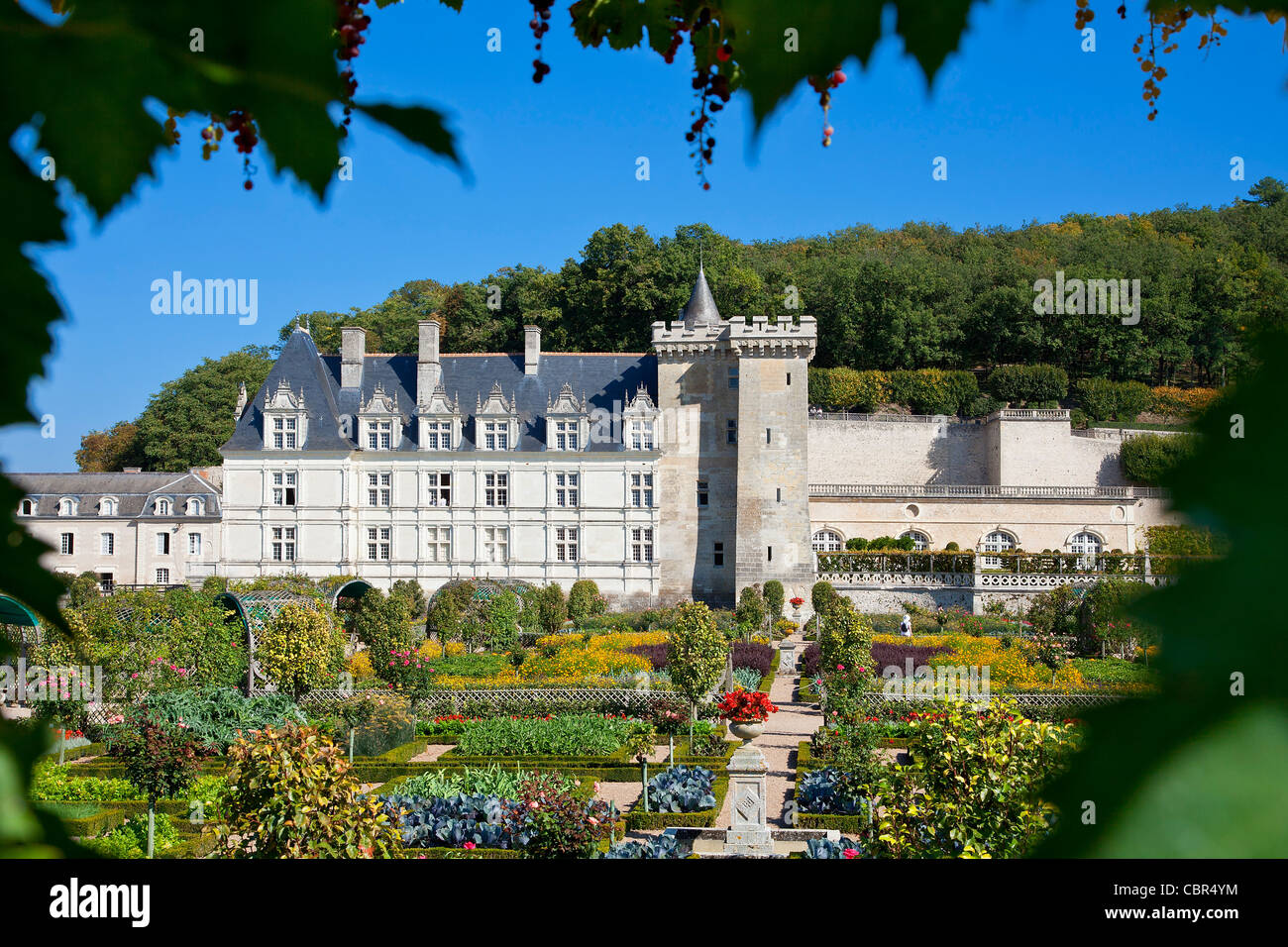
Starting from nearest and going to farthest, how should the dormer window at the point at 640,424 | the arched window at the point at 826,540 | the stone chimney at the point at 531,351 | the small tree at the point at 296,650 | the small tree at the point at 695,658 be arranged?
the small tree at the point at 695,658
the small tree at the point at 296,650
the dormer window at the point at 640,424
the stone chimney at the point at 531,351
the arched window at the point at 826,540

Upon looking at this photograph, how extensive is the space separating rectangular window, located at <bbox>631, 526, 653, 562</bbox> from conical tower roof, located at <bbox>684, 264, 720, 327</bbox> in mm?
7087

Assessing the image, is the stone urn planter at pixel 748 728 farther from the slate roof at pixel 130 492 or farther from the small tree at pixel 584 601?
the slate roof at pixel 130 492

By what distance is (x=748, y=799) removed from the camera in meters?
10.2

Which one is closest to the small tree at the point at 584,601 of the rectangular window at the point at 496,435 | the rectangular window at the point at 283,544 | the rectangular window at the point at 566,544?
the rectangular window at the point at 566,544

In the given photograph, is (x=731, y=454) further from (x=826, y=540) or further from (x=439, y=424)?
(x=439, y=424)

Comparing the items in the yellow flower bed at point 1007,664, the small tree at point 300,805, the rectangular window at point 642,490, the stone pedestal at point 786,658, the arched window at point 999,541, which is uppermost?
the rectangular window at point 642,490

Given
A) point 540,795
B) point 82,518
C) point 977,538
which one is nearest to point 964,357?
point 977,538

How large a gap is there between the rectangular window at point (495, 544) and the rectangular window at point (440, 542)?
1168 millimetres

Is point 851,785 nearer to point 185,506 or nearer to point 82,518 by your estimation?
point 185,506

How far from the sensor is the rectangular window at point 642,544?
31969 millimetres

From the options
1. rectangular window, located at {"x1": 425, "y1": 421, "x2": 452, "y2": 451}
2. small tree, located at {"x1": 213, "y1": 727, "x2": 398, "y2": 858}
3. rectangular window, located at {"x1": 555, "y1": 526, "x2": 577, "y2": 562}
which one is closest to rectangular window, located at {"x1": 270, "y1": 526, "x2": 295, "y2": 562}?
rectangular window, located at {"x1": 425, "y1": 421, "x2": 452, "y2": 451}

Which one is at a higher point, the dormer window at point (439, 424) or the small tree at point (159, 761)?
the dormer window at point (439, 424)

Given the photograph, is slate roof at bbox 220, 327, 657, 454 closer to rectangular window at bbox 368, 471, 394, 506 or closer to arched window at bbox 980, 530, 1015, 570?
rectangular window at bbox 368, 471, 394, 506

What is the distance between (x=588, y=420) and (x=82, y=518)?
1857cm
